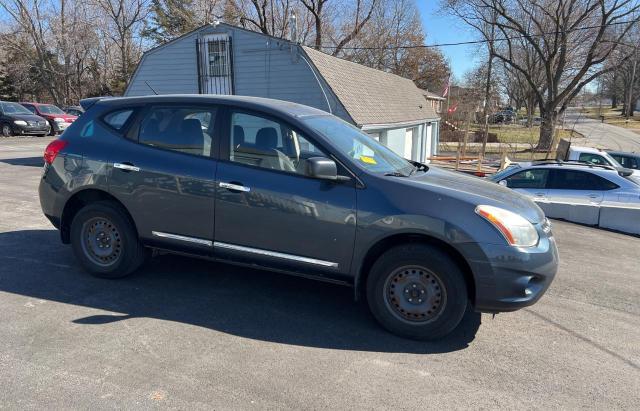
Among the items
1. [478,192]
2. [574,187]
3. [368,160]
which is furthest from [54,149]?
[574,187]

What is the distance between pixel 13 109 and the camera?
24.5 m

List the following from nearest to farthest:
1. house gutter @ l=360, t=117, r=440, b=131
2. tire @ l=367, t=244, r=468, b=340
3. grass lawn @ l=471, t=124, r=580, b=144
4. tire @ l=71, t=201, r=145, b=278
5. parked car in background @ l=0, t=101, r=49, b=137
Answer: tire @ l=367, t=244, r=468, b=340, tire @ l=71, t=201, r=145, b=278, house gutter @ l=360, t=117, r=440, b=131, parked car in background @ l=0, t=101, r=49, b=137, grass lawn @ l=471, t=124, r=580, b=144

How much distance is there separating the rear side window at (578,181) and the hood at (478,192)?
23.0 feet

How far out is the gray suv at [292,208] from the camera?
357cm

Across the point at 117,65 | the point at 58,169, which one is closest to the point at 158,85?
the point at 58,169

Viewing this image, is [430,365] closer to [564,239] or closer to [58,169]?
[58,169]

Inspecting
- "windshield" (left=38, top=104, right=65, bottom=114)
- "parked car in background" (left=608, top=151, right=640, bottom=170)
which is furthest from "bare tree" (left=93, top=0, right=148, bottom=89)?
"parked car in background" (left=608, top=151, right=640, bottom=170)

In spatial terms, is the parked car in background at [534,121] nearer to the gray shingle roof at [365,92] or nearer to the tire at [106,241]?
the gray shingle roof at [365,92]

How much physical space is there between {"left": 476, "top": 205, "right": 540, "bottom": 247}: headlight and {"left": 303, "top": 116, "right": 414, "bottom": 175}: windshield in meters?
0.86

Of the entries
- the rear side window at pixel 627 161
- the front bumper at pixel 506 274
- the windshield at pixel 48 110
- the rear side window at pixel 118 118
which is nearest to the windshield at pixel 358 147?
the front bumper at pixel 506 274

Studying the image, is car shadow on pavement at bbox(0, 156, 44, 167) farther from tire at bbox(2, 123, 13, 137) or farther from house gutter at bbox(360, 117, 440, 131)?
tire at bbox(2, 123, 13, 137)

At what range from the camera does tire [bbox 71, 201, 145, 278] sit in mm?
4484

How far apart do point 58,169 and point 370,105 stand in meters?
12.2

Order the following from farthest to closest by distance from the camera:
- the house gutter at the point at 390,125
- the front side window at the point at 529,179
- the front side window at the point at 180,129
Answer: the house gutter at the point at 390,125 < the front side window at the point at 529,179 < the front side window at the point at 180,129
